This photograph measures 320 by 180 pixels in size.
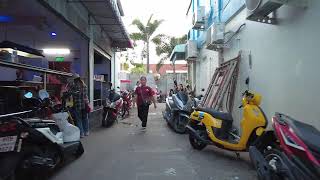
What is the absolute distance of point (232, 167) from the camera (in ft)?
23.1

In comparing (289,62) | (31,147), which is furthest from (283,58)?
(31,147)

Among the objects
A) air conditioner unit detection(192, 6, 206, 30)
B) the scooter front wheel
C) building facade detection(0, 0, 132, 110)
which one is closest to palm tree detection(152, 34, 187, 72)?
building facade detection(0, 0, 132, 110)

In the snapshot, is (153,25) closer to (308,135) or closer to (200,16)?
(200,16)

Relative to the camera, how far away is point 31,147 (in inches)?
235

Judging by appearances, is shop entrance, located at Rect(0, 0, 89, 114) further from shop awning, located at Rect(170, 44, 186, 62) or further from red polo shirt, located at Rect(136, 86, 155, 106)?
shop awning, located at Rect(170, 44, 186, 62)

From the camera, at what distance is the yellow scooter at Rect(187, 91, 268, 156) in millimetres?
6789

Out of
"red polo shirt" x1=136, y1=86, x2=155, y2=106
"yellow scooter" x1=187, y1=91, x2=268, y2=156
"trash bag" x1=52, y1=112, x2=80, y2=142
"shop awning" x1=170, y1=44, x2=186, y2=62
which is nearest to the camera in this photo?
"yellow scooter" x1=187, y1=91, x2=268, y2=156

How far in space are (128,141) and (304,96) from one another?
5.03 meters

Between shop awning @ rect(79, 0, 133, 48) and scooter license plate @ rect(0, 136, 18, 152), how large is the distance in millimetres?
6433

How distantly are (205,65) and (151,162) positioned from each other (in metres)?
10.4

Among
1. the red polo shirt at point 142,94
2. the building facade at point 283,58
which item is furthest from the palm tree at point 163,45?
the building facade at point 283,58

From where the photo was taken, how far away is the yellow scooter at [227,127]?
6789 millimetres

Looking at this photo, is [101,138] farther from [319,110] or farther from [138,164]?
[319,110]

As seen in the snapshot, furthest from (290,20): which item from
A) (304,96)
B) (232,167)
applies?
(232,167)
